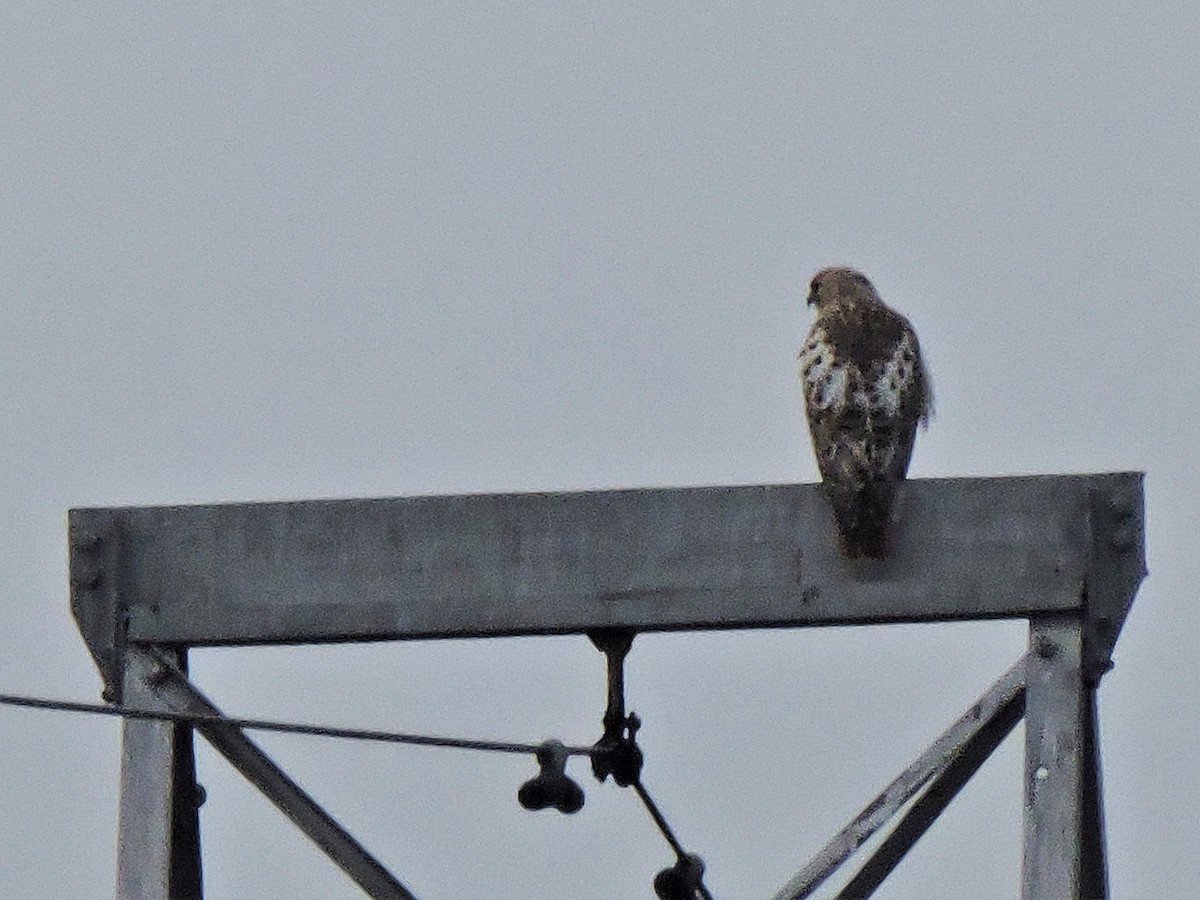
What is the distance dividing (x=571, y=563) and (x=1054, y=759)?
102cm

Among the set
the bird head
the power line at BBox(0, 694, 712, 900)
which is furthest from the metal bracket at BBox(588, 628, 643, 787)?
the bird head

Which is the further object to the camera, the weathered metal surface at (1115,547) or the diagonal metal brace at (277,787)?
the diagonal metal brace at (277,787)

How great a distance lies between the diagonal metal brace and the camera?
5016mm

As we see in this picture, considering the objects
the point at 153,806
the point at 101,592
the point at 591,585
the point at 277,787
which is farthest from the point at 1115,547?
the point at 101,592

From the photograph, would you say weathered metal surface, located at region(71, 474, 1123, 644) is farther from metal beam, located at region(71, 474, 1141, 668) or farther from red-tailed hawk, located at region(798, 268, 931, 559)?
red-tailed hawk, located at region(798, 268, 931, 559)

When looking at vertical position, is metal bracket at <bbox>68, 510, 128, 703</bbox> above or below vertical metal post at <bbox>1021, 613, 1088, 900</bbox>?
above

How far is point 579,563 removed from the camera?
496 centimetres

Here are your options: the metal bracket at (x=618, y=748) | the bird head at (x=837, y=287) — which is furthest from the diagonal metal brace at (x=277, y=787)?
the bird head at (x=837, y=287)

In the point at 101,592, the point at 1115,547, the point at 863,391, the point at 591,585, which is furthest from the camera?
the point at 863,391

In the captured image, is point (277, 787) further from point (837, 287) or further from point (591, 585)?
point (837, 287)

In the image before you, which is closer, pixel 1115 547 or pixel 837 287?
pixel 1115 547

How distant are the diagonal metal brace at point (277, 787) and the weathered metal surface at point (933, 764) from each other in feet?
2.62

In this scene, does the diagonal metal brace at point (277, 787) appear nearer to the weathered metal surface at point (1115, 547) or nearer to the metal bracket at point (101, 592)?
the metal bracket at point (101, 592)

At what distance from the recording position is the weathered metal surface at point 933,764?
473 cm
